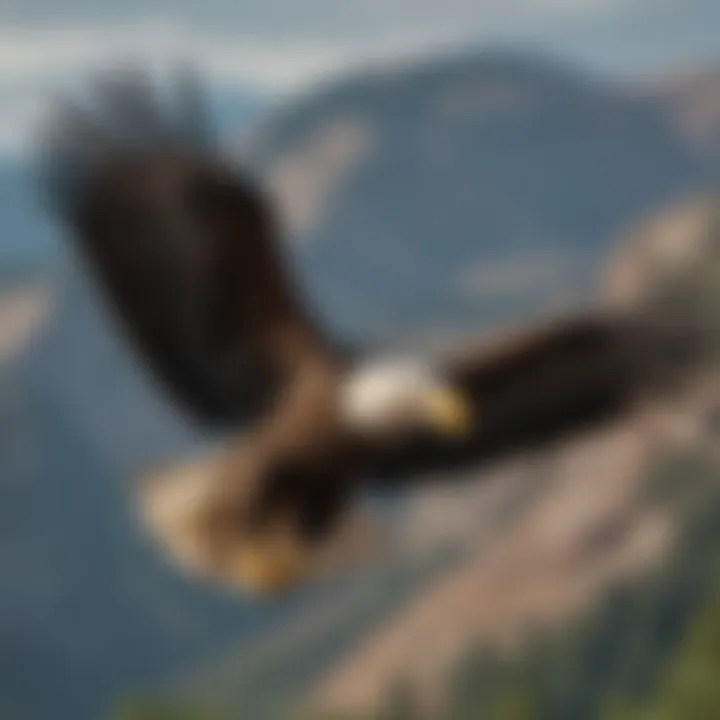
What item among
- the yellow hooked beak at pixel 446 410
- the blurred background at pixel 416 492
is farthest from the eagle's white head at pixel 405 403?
the blurred background at pixel 416 492

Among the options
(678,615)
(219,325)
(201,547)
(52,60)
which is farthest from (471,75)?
(201,547)

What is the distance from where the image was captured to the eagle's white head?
1.16 meters

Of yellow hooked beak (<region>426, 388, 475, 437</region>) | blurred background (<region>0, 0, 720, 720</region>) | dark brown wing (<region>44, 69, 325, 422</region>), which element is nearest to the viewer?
yellow hooked beak (<region>426, 388, 475, 437</region>)

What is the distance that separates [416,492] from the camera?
2.12 m

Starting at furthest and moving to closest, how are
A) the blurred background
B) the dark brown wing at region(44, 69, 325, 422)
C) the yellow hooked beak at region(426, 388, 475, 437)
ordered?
the blurred background → the dark brown wing at region(44, 69, 325, 422) → the yellow hooked beak at region(426, 388, 475, 437)

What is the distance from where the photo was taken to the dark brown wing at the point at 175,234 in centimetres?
126

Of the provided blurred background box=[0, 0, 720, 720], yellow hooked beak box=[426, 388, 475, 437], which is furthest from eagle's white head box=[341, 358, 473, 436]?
blurred background box=[0, 0, 720, 720]

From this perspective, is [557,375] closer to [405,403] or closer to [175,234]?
[405,403]

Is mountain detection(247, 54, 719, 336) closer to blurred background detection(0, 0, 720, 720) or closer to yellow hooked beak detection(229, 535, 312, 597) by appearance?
blurred background detection(0, 0, 720, 720)

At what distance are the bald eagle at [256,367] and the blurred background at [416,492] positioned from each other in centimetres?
78

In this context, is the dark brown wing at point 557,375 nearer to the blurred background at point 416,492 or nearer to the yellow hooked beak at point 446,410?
the yellow hooked beak at point 446,410

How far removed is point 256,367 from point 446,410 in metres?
0.19

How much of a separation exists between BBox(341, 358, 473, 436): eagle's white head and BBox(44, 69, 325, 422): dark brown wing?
3.8 inches

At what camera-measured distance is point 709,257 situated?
65.3 inches
